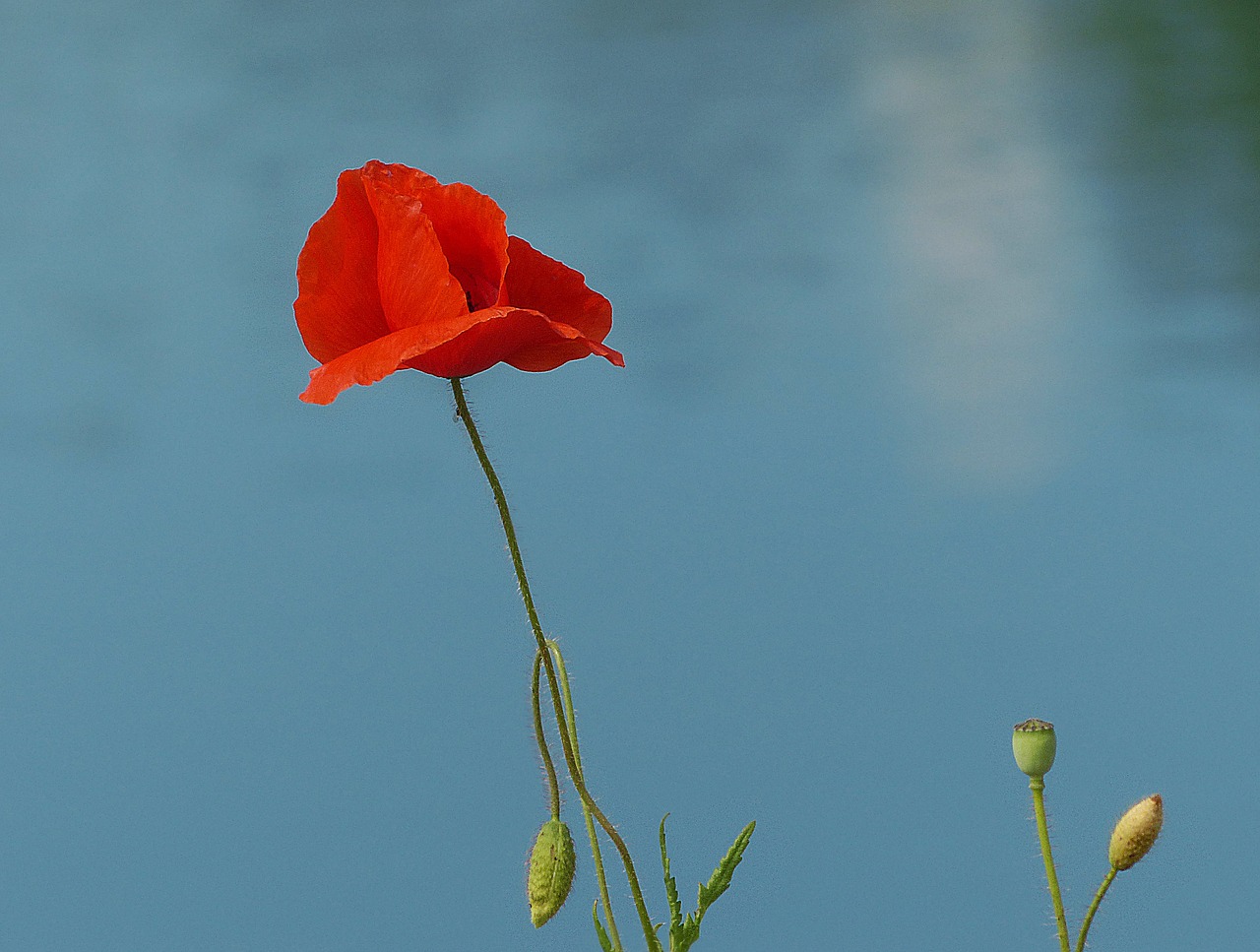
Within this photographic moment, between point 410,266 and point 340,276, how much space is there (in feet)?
0.10

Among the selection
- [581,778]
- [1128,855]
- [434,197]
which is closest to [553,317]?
[434,197]

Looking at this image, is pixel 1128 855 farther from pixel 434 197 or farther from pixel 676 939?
pixel 434 197

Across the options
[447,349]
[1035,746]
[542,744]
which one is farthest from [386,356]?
[1035,746]

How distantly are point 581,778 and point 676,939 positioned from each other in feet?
0.28

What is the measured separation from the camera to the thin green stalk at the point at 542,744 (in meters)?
0.49

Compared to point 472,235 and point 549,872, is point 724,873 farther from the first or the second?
point 472,235

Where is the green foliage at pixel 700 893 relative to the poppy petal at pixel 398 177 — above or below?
below

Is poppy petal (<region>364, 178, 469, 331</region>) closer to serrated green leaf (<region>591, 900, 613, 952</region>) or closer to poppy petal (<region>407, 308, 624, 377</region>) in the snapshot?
poppy petal (<region>407, 308, 624, 377</region>)

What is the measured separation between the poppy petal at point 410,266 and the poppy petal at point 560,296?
0.04 metres

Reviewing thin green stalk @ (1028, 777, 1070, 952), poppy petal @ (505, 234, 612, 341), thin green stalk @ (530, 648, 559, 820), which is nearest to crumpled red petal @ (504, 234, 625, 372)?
poppy petal @ (505, 234, 612, 341)

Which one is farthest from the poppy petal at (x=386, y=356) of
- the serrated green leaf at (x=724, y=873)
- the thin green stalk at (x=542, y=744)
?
the serrated green leaf at (x=724, y=873)

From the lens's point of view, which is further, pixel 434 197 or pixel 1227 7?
pixel 1227 7

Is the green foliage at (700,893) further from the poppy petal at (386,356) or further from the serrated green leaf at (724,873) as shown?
the poppy petal at (386,356)

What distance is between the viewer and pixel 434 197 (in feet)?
1.59
